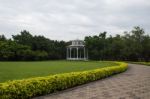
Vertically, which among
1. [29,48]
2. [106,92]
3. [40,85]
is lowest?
[106,92]

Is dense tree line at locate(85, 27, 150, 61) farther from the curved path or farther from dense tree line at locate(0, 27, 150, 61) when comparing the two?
the curved path

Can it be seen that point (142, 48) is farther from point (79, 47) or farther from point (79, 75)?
point (79, 75)

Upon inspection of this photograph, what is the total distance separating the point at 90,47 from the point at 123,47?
9.55 metres

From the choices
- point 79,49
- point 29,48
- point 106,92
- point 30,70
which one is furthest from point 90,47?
point 106,92

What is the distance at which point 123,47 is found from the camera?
5519 cm

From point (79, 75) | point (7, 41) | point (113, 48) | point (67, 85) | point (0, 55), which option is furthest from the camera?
point (113, 48)

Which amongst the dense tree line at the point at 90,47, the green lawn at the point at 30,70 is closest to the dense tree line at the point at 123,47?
the dense tree line at the point at 90,47

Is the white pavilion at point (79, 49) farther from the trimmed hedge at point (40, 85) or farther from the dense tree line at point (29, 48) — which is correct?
the trimmed hedge at point (40, 85)

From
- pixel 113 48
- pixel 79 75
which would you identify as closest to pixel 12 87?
pixel 79 75

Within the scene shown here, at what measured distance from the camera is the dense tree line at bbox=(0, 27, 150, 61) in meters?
51.5

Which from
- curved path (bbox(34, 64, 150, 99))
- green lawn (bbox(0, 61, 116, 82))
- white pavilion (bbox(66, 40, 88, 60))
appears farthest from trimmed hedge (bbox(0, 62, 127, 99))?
white pavilion (bbox(66, 40, 88, 60))

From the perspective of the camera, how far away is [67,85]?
11.9 metres

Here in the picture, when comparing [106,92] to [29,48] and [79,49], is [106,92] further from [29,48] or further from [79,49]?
[79,49]

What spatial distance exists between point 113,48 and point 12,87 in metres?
50.6
